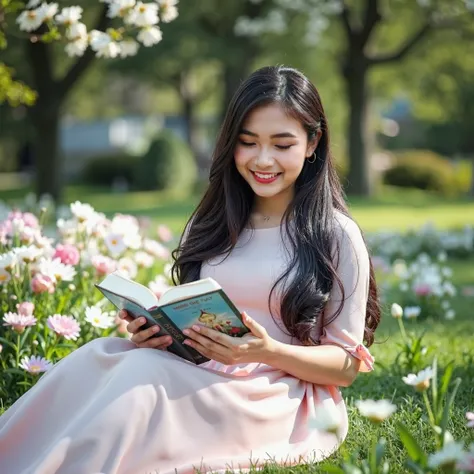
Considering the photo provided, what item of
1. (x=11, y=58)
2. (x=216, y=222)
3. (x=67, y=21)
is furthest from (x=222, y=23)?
(x=216, y=222)

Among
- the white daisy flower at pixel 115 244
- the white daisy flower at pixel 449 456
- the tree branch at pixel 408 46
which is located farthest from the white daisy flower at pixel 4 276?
the tree branch at pixel 408 46

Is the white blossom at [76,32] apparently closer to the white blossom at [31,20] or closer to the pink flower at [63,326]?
the white blossom at [31,20]

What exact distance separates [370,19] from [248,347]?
14782 millimetres

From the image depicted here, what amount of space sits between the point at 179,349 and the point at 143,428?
0.31 metres

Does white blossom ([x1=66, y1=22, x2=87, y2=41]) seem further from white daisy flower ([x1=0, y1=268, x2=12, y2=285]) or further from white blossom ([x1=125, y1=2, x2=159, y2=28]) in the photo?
white daisy flower ([x1=0, y1=268, x2=12, y2=285])

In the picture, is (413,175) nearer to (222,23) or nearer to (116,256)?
(222,23)

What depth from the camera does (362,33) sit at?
17.2 metres

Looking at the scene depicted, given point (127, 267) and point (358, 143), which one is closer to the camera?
point (127, 267)

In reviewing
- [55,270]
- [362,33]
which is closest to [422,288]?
[55,270]

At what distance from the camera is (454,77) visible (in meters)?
21.3

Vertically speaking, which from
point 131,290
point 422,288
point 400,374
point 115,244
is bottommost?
point 422,288

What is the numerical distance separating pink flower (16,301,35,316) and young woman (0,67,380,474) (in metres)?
0.71

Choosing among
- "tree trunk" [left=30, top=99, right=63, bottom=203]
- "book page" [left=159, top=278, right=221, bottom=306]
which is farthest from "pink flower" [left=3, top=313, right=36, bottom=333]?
"tree trunk" [left=30, top=99, right=63, bottom=203]

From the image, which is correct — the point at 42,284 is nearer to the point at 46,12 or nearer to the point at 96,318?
the point at 96,318
